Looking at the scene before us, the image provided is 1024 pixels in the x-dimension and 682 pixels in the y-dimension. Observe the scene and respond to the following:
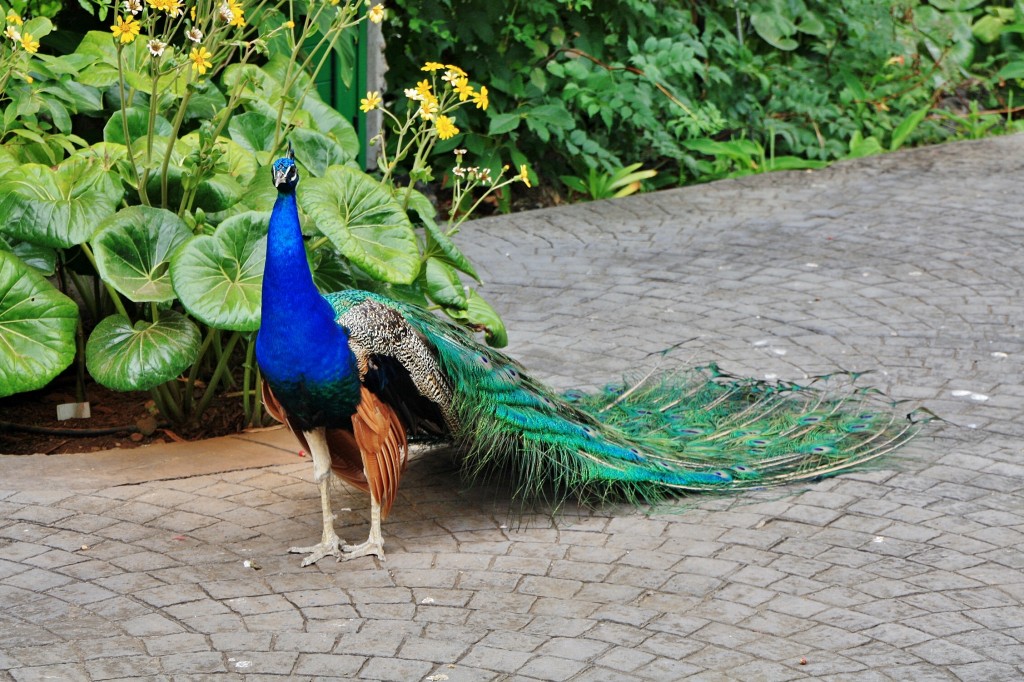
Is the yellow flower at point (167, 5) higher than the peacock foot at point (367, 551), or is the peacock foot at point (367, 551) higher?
the yellow flower at point (167, 5)

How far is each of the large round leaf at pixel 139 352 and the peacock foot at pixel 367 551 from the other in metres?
1.18

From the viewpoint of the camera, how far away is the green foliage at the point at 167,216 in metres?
5.33

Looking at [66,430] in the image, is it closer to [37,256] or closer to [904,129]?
[37,256]

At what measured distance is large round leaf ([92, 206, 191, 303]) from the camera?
17.5ft

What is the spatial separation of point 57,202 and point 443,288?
168 cm

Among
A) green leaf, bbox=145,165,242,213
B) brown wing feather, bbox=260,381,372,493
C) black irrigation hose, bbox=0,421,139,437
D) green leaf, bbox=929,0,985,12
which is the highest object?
green leaf, bbox=929,0,985,12

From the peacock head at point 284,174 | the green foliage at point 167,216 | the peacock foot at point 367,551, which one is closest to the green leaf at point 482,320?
the green foliage at point 167,216

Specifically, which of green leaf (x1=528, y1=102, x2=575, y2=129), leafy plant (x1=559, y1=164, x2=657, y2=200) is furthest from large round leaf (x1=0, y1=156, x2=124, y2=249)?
leafy plant (x1=559, y1=164, x2=657, y2=200)

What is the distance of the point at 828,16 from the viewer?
38.6 ft

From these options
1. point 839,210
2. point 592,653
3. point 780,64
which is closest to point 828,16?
point 780,64

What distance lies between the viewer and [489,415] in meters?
4.97

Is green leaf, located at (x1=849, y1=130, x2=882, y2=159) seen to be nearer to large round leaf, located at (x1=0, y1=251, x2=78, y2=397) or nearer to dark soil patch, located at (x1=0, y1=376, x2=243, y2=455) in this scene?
dark soil patch, located at (x1=0, y1=376, x2=243, y2=455)

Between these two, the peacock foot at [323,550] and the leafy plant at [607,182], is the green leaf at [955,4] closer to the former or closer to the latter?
the leafy plant at [607,182]

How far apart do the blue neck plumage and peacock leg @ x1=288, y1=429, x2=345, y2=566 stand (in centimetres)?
27
